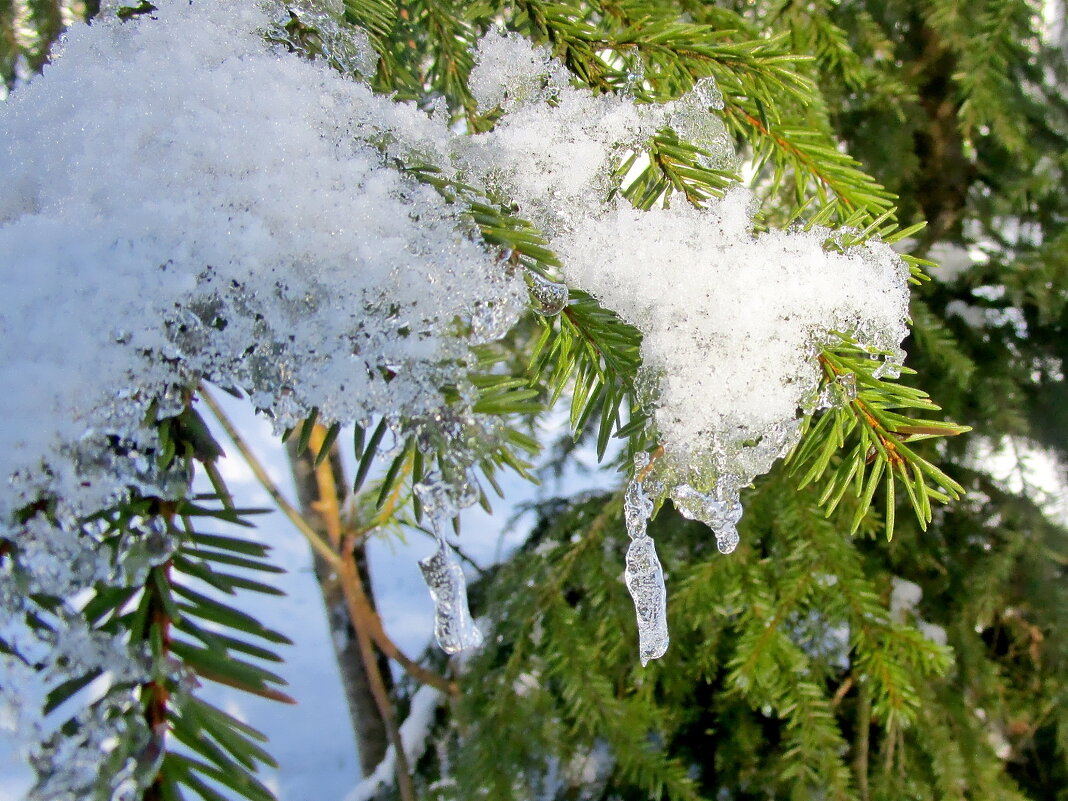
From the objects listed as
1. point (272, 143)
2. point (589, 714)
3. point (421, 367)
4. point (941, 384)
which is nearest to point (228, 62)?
point (272, 143)

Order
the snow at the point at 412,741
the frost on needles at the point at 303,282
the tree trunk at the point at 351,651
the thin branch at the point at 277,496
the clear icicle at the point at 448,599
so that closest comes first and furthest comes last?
1. the frost on needles at the point at 303,282
2. the clear icicle at the point at 448,599
3. the thin branch at the point at 277,496
4. the snow at the point at 412,741
5. the tree trunk at the point at 351,651

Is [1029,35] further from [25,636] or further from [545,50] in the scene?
[25,636]

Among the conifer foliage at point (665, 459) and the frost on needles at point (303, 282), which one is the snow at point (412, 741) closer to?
the conifer foliage at point (665, 459)

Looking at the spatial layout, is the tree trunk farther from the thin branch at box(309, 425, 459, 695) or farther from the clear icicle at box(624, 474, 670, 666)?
the clear icicle at box(624, 474, 670, 666)

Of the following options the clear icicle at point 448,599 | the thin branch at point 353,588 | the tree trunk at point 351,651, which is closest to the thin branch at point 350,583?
the thin branch at point 353,588

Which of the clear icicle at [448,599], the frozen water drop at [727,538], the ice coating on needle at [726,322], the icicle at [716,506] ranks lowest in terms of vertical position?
the clear icicle at [448,599]

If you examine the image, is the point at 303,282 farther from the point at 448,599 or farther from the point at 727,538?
the point at 727,538
